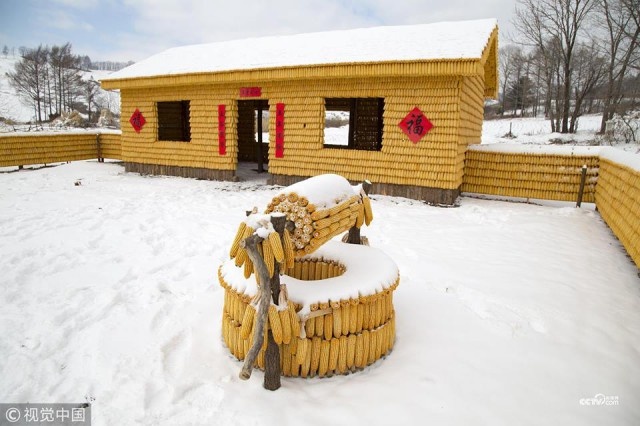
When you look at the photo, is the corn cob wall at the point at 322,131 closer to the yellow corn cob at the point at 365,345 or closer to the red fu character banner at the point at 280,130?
the red fu character banner at the point at 280,130

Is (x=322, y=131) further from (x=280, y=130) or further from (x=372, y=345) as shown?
(x=372, y=345)

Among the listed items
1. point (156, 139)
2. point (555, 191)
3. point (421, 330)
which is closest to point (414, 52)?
point (555, 191)

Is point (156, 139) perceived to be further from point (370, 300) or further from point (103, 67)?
point (103, 67)

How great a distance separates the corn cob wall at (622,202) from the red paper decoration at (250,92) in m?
8.57

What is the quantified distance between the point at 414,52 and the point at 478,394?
7945 millimetres

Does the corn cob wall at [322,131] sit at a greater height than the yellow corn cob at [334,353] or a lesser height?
greater

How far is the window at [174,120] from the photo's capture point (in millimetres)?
14539

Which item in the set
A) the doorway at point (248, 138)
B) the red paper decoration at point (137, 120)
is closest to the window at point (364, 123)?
the doorway at point (248, 138)

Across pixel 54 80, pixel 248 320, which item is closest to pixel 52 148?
pixel 248 320

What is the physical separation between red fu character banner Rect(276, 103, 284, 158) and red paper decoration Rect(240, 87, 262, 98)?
776mm

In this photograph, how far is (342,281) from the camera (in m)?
3.10

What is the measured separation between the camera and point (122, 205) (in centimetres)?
828

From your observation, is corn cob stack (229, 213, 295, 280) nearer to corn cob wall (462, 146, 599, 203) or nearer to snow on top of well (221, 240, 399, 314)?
snow on top of well (221, 240, 399, 314)

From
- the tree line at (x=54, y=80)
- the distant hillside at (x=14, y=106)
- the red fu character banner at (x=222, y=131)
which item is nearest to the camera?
the red fu character banner at (x=222, y=131)
